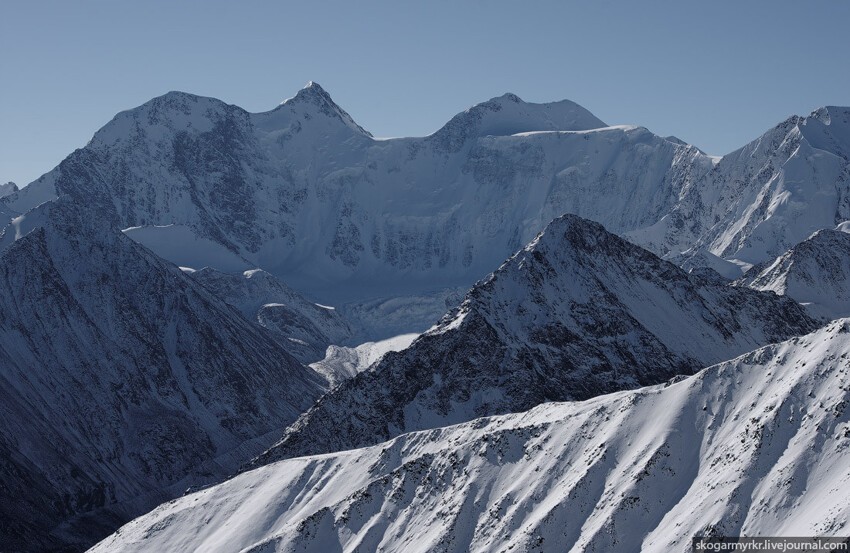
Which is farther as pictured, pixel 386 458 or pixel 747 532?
pixel 386 458

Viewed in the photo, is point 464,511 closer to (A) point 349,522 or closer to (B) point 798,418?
(A) point 349,522

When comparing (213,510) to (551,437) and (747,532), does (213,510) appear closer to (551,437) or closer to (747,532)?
(551,437)

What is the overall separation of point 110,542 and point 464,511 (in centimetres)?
6248

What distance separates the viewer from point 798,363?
150 m

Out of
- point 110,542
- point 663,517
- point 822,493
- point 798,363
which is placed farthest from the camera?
point 110,542

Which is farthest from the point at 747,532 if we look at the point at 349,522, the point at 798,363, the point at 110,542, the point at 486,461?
the point at 110,542

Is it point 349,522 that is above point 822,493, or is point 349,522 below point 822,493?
above

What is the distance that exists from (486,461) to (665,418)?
77.0ft

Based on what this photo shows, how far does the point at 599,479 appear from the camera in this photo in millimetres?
145375

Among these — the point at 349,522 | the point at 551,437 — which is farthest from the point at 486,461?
the point at 349,522

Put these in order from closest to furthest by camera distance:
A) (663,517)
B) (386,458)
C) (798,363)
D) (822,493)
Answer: (822,493) → (663,517) → (798,363) → (386,458)

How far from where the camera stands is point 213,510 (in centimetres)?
17962

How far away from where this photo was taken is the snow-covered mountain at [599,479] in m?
132

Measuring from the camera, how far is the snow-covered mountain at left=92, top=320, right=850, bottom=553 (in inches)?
5187
